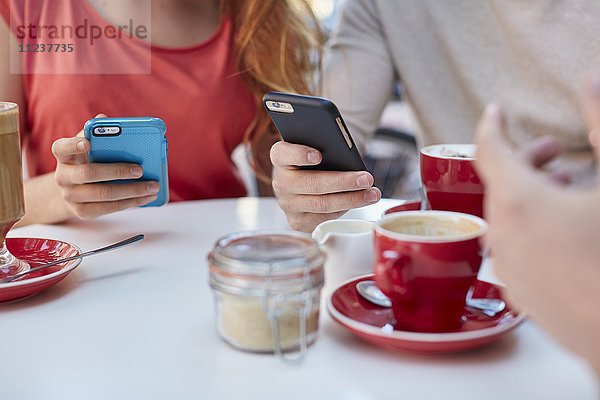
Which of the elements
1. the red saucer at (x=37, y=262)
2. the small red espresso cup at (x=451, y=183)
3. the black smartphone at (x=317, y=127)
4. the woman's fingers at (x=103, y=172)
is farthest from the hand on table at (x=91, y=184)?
the small red espresso cup at (x=451, y=183)

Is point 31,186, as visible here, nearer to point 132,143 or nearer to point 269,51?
point 132,143

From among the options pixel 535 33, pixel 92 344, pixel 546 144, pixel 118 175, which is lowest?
pixel 92 344

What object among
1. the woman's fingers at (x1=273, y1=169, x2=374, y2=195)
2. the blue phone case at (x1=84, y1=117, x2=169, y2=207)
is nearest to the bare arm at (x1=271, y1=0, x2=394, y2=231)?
the woman's fingers at (x1=273, y1=169, x2=374, y2=195)

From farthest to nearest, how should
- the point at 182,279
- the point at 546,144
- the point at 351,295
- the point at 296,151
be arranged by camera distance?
the point at 296,151 → the point at 182,279 → the point at 351,295 → the point at 546,144

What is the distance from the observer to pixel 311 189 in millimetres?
1068

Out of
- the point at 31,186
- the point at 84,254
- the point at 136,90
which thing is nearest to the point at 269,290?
the point at 84,254

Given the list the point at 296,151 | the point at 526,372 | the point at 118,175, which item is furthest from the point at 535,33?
the point at 526,372

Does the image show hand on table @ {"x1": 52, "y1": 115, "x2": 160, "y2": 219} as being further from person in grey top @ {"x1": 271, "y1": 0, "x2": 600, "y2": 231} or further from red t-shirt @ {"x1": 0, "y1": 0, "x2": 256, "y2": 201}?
person in grey top @ {"x1": 271, "y1": 0, "x2": 600, "y2": 231}

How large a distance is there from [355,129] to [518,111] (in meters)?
0.34

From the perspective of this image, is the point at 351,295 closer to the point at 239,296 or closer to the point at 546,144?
the point at 239,296

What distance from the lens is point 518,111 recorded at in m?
1.51

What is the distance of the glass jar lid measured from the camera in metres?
0.65

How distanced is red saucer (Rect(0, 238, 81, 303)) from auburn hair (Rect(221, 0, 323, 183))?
0.68 metres

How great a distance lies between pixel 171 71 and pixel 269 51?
213 millimetres
